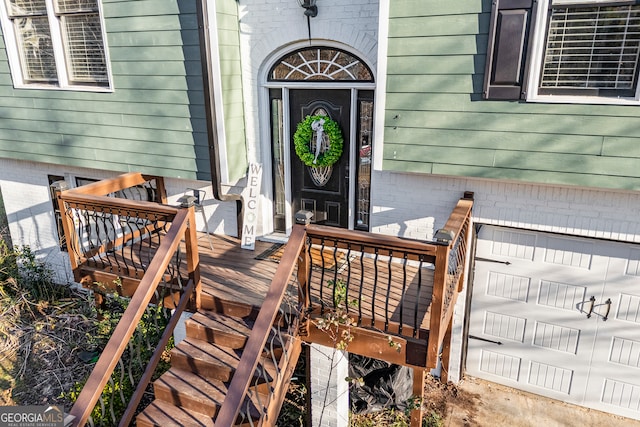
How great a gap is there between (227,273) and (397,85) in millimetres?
2590

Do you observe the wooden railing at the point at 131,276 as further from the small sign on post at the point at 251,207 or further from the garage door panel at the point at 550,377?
the garage door panel at the point at 550,377

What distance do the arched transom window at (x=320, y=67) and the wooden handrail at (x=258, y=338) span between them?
2198mm

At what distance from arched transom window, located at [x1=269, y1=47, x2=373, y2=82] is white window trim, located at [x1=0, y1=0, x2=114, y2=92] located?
2036 millimetres

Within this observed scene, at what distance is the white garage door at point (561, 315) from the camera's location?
4.40 m

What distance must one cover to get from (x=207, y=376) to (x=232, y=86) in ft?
10.3

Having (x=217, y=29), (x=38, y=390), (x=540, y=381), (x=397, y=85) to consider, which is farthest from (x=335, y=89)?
(x=38, y=390)

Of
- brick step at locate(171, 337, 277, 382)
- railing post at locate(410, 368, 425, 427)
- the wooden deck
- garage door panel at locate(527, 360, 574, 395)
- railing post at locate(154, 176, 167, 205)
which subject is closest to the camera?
brick step at locate(171, 337, 277, 382)

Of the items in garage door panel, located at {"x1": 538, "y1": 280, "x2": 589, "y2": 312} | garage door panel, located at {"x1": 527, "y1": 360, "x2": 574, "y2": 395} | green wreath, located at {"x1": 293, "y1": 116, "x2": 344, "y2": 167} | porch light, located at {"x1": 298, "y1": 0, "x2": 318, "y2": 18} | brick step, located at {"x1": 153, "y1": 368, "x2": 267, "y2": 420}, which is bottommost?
garage door panel, located at {"x1": 527, "y1": 360, "x2": 574, "y2": 395}

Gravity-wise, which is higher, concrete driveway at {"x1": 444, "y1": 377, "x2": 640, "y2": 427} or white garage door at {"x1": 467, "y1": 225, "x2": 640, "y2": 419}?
white garage door at {"x1": 467, "y1": 225, "x2": 640, "y2": 419}

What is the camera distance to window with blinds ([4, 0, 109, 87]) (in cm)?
545

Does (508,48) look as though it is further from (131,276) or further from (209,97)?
(131,276)

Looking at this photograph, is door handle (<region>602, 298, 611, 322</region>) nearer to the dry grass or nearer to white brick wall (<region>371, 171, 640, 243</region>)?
white brick wall (<region>371, 171, 640, 243</region>)

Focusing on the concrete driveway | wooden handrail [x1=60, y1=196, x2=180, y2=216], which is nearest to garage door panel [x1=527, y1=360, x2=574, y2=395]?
the concrete driveway

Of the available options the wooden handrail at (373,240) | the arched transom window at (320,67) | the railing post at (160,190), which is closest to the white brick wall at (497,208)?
the arched transom window at (320,67)
